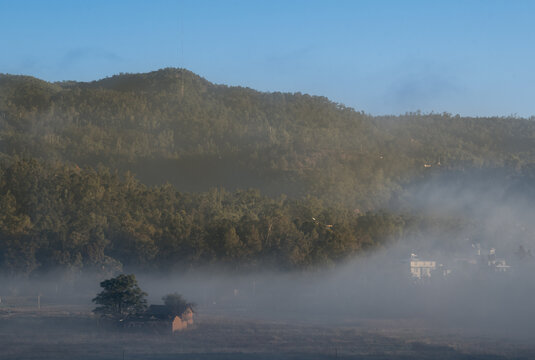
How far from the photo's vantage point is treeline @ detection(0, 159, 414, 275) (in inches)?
1956

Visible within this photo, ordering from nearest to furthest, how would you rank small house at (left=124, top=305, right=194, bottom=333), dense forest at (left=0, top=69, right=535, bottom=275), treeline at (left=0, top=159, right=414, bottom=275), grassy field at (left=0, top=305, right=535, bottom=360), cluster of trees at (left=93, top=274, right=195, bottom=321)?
grassy field at (left=0, top=305, right=535, bottom=360)
small house at (left=124, top=305, right=194, bottom=333)
cluster of trees at (left=93, top=274, right=195, bottom=321)
treeline at (left=0, top=159, right=414, bottom=275)
dense forest at (left=0, top=69, right=535, bottom=275)

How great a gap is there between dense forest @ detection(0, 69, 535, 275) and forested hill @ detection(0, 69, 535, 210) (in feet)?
0.91

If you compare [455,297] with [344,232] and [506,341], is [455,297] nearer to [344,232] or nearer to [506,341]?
[344,232]

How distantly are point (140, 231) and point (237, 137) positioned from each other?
5367cm

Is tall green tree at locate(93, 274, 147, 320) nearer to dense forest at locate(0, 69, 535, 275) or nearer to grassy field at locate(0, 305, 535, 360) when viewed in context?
grassy field at locate(0, 305, 535, 360)

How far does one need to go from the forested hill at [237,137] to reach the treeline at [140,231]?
1779 cm

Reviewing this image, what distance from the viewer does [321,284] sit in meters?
48.4

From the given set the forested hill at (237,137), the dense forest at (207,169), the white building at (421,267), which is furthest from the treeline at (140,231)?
the forested hill at (237,137)

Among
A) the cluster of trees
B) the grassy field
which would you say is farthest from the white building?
the cluster of trees

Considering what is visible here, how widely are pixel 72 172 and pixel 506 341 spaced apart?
44.2m

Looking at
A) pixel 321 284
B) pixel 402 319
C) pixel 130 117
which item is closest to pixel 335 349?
pixel 402 319

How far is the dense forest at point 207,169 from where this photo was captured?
51.2 m

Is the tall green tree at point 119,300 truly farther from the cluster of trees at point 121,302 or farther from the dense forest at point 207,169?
the dense forest at point 207,169

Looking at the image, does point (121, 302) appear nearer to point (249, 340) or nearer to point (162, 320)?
point (162, 320)
